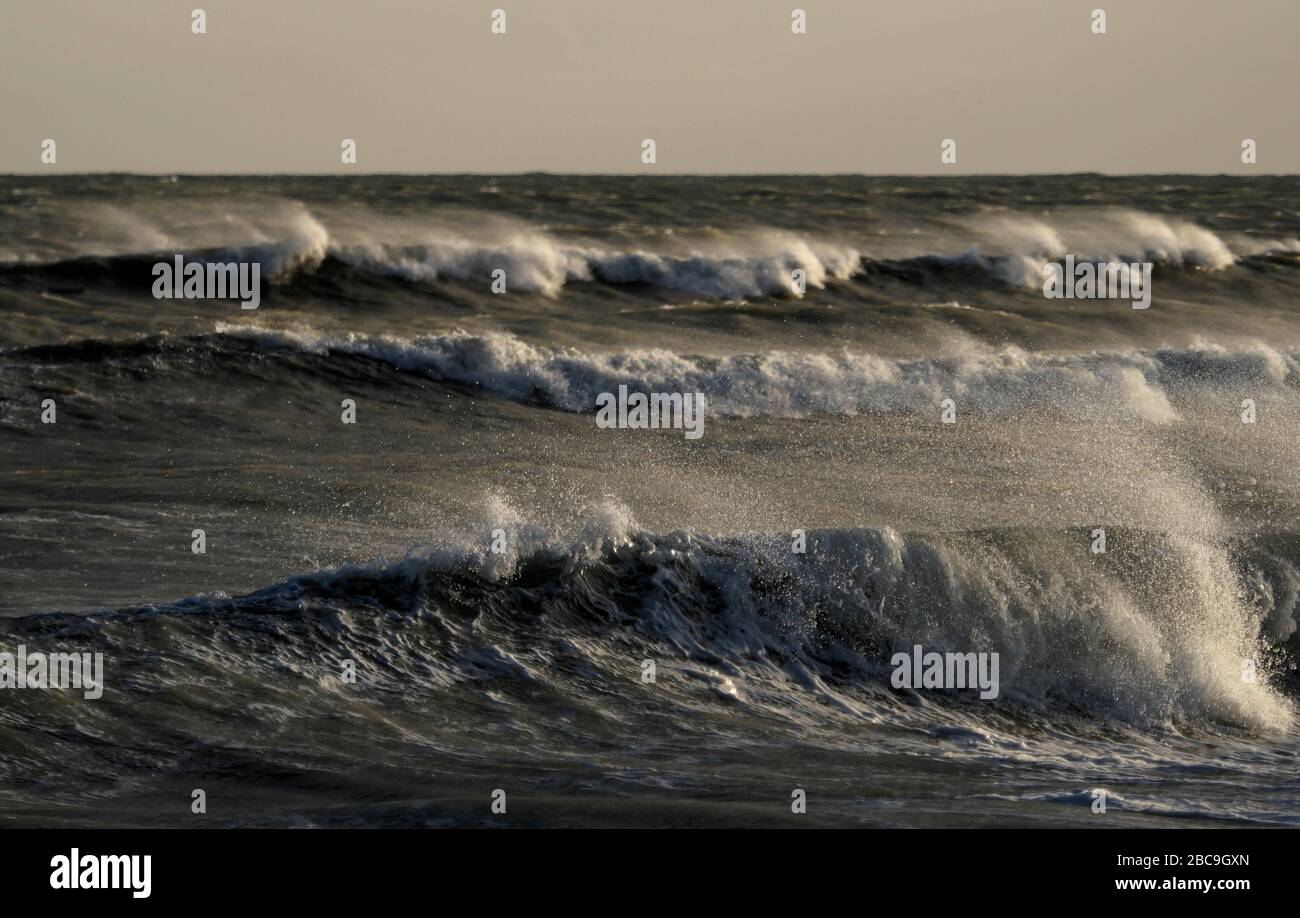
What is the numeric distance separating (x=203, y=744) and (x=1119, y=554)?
670 centimetres

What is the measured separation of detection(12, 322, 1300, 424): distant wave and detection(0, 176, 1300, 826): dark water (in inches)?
3.1

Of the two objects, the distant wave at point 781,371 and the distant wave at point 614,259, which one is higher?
the distant wave at point 614,259

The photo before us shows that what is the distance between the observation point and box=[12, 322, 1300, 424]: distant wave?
19.3m

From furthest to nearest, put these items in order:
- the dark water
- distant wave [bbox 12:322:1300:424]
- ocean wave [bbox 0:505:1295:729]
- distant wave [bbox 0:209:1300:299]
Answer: distant wave [bbox 0:209:1300:299] → distant wave [bbox 12:322:1300:424] → ocean wave [bbox 0:505:1295:729] → the dark water

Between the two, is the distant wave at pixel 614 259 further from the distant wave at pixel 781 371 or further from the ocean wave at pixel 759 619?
the ocean wave at pixel 759 619

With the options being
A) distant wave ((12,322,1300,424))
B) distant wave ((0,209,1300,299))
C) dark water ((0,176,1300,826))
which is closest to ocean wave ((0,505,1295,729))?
dark water ((0,176,1300,826))

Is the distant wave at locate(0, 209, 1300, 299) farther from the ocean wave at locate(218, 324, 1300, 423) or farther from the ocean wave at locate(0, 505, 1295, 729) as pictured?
the ocean wave at locate(0, 505, 1295, 729)

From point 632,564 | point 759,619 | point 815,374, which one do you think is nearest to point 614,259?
point 815,374

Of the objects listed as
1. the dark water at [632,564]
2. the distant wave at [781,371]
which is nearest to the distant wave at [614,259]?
the dark water at [632,564]

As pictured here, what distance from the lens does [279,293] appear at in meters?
26.5

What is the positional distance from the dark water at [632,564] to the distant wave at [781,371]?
0.08 meters

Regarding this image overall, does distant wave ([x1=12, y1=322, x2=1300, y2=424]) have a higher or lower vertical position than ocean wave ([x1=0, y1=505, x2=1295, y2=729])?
higher

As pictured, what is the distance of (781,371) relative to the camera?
20594 millimetres

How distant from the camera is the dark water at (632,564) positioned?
307 inches
